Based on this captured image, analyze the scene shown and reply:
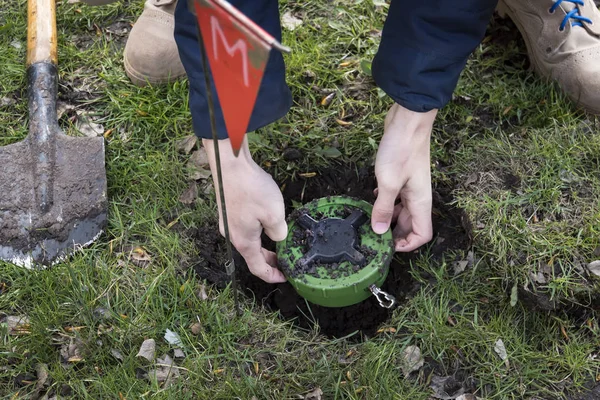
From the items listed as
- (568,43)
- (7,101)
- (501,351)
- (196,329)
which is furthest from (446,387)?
(7,101)

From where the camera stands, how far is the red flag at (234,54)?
4.54 ft

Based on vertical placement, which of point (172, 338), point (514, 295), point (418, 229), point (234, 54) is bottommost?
point (172, 338)

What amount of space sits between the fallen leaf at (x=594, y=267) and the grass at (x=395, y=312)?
0.10 feet

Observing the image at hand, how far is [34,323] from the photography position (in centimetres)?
247

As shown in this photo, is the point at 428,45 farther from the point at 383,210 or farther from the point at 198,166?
the point at 198,166

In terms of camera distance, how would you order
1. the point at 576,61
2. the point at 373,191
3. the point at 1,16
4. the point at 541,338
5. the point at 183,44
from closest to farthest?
the point at 183,44, the point at 541,338, the point at 373,191, the point at 576,61, the point at 1,16

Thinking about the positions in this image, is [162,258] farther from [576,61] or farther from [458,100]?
[576,61]

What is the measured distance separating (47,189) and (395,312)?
5.15ft

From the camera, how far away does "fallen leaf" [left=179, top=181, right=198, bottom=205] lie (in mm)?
2883

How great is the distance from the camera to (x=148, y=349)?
243 centimetres

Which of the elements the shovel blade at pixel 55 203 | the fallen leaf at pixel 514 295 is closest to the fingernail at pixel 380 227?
the fallen leaf at pixel 514 295

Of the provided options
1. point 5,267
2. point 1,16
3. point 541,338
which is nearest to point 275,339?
point 541,338

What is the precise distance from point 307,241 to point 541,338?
3.10 feet

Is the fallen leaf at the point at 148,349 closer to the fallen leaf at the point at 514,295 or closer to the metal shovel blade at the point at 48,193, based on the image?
the metal shovel blade at the point at 48,193
